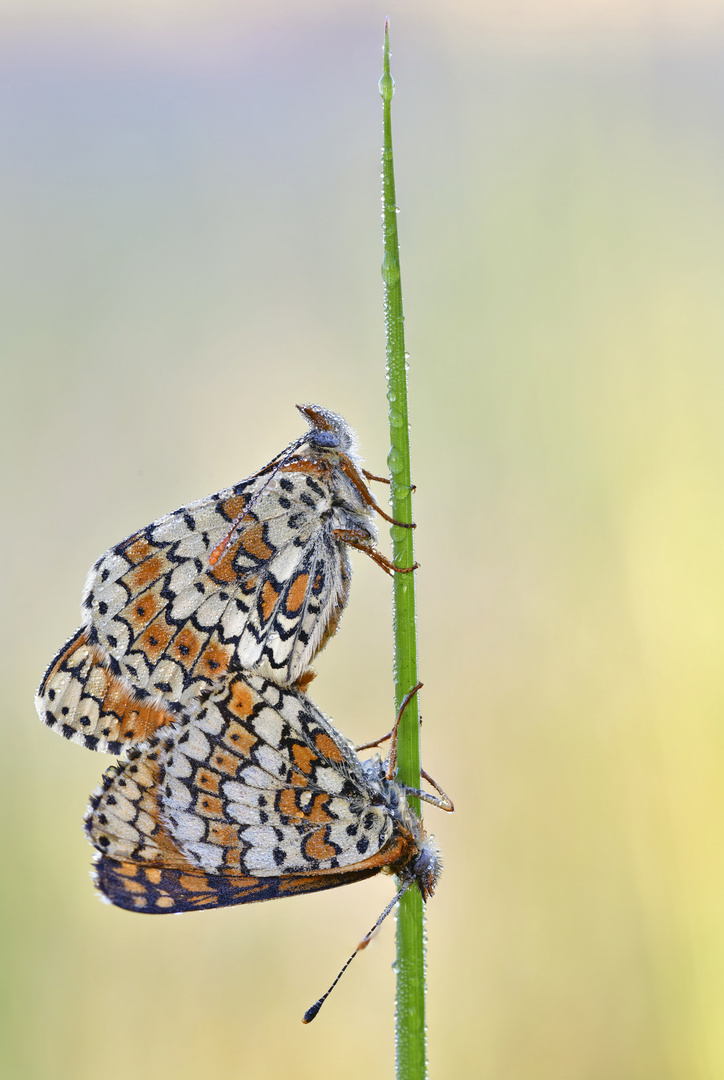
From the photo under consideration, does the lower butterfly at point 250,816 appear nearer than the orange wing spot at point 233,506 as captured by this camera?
Yes

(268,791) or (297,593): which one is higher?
(297,593)

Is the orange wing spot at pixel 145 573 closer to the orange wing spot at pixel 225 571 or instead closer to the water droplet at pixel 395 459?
the orange wing spot at pixel 225 571

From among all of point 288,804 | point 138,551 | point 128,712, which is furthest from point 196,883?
point 138,551

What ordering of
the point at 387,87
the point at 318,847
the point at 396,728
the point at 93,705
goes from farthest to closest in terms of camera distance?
the point at 93,705 < the point at 318,847 < the point at 396,728 < the point at 387,87

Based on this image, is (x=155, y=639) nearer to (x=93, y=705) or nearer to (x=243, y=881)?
(x=93, y=705)

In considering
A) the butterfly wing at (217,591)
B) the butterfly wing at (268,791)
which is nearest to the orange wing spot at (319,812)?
the butterfly wing at (268,791)

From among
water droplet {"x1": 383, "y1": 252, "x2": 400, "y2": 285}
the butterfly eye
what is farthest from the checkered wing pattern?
water droplet {"x1": 383, "y1": 252, "x2": 400, "y2": 285}

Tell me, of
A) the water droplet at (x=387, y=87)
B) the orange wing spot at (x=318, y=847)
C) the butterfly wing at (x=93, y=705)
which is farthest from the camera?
the butterfly wing at (x=93, y=705)
